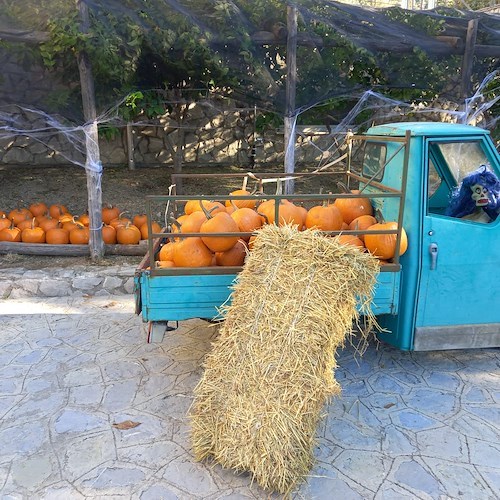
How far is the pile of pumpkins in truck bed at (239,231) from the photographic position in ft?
11.8

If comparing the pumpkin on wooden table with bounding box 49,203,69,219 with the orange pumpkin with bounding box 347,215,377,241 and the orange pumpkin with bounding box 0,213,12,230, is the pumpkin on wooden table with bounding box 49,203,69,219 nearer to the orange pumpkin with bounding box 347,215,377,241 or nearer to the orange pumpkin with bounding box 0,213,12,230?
the orange pumpkin with bounding box 0,213,12,230

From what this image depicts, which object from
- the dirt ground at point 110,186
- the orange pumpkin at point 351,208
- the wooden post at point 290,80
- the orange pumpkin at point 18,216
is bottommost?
the orange pumpkin at point 18,216

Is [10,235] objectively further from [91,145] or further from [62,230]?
[91,145]

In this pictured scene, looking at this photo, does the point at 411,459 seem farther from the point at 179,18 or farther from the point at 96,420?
the point at 179,18

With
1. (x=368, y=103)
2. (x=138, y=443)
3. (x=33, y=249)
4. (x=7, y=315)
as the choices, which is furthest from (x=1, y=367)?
(x=368, y=103)

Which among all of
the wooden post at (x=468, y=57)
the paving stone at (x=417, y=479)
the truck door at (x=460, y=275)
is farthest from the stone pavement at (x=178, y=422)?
the wooden post at (x=468, y=57)

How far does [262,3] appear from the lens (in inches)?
256

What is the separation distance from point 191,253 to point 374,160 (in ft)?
6.41

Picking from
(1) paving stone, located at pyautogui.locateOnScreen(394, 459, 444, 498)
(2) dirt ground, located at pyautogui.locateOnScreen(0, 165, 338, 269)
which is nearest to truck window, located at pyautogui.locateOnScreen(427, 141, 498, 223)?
(1) paving stone, located at pyautogui.locateOnScreen(394, 459, 444, 498)

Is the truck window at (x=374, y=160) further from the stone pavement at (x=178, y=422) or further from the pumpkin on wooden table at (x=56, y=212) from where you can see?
the pumpkin on wooden table at (x=56, y=212)

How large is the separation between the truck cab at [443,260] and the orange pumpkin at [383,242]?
175mm

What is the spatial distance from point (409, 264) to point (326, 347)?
126 cm

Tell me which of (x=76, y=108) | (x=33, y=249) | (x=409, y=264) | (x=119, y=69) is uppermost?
(x=119, y=69)

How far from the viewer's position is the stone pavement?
2893mm
